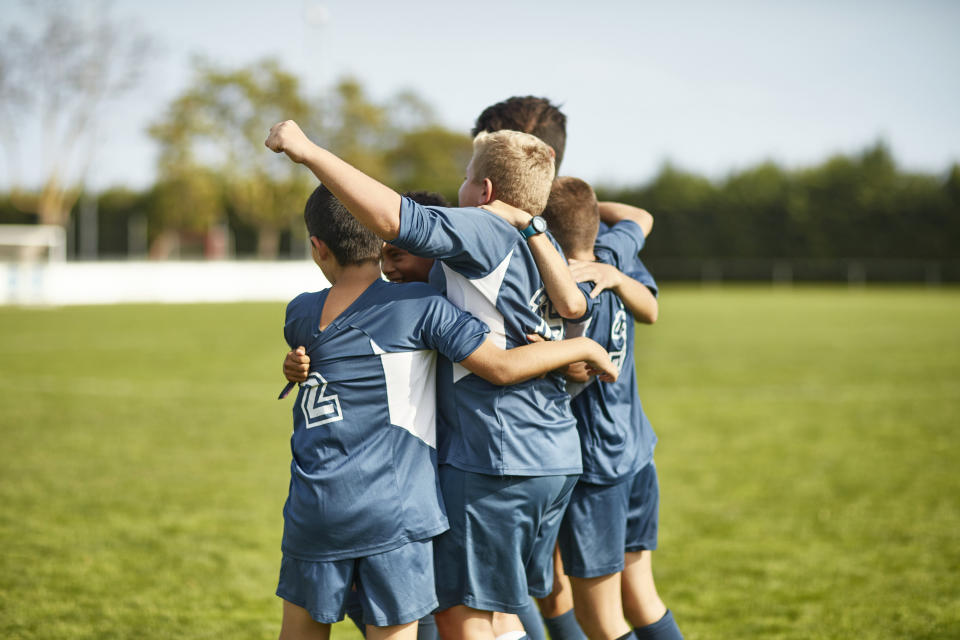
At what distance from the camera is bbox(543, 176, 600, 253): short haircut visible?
2506mm

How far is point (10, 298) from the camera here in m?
27.2

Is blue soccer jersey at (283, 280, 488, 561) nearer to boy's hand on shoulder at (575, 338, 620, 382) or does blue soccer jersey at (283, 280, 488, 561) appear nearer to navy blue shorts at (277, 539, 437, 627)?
navy blue shorts at (277, 539, 437, 627)

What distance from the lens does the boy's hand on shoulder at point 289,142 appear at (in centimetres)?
186

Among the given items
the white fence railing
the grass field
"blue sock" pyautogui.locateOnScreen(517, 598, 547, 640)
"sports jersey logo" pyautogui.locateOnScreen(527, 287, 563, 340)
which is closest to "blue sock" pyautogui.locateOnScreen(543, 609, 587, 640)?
"blue sock" pyautogui.locateOnScreen(517, 598, 547, 640)

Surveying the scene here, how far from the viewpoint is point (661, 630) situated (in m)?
2.77

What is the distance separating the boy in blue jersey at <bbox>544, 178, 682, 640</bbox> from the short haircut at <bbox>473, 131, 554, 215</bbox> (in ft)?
1.02

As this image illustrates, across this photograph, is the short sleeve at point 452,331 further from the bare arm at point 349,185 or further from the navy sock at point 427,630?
the navy sock at point 427,630

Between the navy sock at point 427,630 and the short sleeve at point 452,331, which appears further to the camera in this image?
the navy sock at point 427,630

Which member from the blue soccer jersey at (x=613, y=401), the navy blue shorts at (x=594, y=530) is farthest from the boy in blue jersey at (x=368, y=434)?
the navy blue shorts at (x=594, y=530)

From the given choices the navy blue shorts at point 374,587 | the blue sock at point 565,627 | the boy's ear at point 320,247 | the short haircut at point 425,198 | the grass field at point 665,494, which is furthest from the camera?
the grass field at point 665,494

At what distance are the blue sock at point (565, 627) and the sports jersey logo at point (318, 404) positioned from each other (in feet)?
4.20

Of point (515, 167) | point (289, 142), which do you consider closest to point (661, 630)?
point (515, 167)

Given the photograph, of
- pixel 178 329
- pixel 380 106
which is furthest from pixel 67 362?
pixel 380 106

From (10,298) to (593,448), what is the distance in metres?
Answer: 29.3
